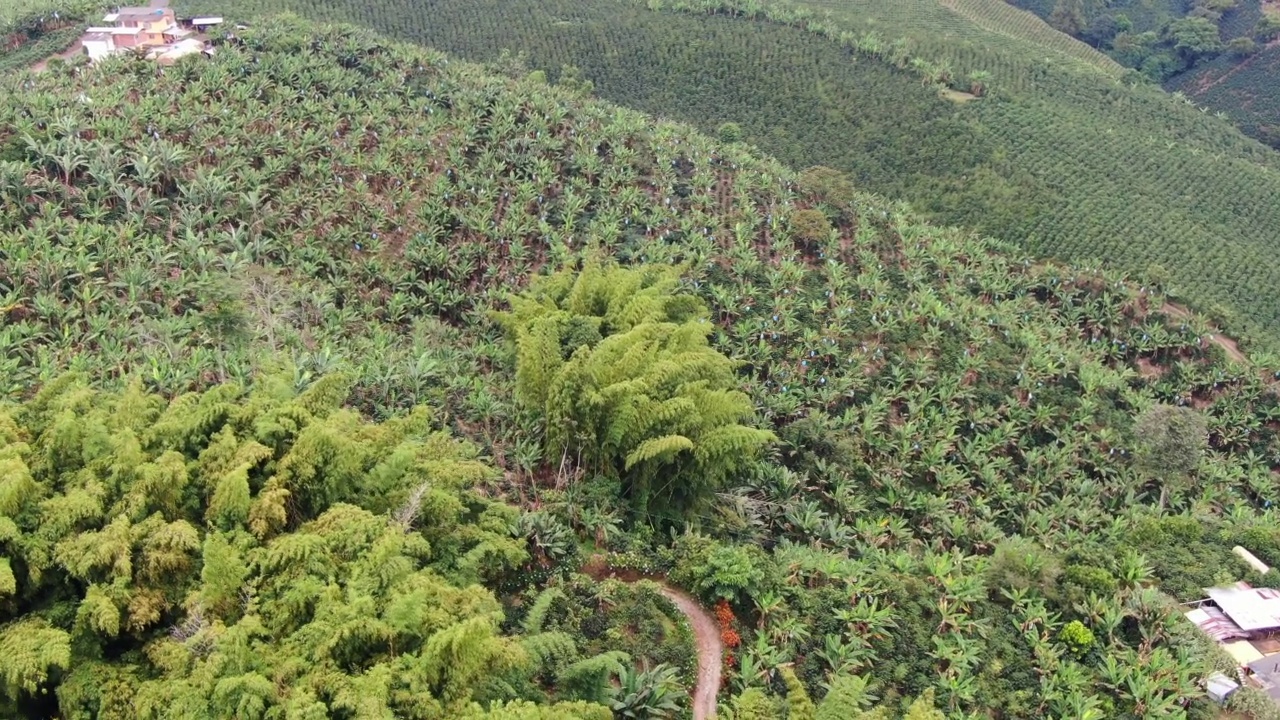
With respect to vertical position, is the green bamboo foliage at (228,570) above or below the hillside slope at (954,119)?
below

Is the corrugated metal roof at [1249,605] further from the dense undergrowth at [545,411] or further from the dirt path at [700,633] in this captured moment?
the dirt path at [700,633]

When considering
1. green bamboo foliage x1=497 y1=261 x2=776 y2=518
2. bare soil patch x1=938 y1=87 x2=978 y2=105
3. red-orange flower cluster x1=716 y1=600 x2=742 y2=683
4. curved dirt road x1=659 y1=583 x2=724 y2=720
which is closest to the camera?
curved dirt road x1=659 y1=583 x2=724 y2=720

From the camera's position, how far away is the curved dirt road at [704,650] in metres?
12.2

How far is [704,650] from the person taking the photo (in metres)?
13.0

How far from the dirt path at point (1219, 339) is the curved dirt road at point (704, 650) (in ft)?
73.0

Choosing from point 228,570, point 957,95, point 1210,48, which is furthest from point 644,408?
point 1210,48

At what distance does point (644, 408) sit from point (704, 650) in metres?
4.18

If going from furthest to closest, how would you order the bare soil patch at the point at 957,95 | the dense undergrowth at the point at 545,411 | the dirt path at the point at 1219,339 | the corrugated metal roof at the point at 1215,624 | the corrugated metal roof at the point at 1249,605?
the bare soil patch at the point at 957,95 → the dirt path at the point at 1219,339 → the corrugated metal roof at the point at 1249,605 → the corrugated metal roof at the point at 1215,624 → the dense undergrowth at the point at 545,411

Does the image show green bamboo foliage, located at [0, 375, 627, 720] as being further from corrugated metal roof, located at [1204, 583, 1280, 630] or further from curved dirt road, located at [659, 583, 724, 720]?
corrugated metal roof, located at [1204, 583, 1280, 630]

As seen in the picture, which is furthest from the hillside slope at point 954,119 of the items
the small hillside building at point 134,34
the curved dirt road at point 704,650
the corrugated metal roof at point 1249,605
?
the curved dirt road at point 704,650

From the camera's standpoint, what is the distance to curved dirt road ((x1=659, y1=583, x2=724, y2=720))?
12.2 metres

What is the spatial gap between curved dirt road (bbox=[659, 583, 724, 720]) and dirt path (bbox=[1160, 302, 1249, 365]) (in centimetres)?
2224

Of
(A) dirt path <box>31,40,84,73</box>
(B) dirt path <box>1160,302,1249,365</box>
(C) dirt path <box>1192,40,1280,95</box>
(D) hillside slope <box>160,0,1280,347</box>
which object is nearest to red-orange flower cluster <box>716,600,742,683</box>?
(B) dirt path <box>1160,302,1249,365</box>

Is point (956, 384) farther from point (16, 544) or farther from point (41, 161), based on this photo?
point (41, 161)
